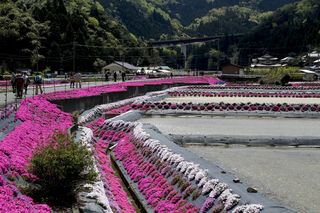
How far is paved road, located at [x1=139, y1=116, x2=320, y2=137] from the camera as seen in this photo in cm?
2270

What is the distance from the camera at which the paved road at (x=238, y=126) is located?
2270cm

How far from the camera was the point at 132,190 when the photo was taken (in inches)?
560

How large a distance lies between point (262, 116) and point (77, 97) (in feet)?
35.5

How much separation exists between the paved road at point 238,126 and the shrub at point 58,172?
1105 centimetres

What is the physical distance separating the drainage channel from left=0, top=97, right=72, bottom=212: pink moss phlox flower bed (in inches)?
96.2

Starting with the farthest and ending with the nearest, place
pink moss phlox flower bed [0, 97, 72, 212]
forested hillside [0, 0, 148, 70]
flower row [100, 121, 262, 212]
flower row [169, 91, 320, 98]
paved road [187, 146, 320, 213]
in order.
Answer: forested hillside [0, 0, 148, 70], flower row [169, 91, 320, 98], paved road [187, 146, 320, 213], flower row [100, 121, 262, 212], pink moss phlox flower bed [0, 97, 72, 212]

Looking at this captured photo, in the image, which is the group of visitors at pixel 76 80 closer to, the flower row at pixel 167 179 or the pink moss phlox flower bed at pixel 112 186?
the pink moss phlox flower bed at pixel 112 186

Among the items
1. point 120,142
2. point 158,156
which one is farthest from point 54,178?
point 120,142

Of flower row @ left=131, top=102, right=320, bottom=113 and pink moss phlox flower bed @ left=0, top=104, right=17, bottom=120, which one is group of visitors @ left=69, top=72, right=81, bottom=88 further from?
pink moss phlox flower bed @ left=0, top=104, right=17, bottom=120

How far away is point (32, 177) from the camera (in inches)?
445

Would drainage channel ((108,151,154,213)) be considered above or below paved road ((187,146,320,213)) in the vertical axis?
below

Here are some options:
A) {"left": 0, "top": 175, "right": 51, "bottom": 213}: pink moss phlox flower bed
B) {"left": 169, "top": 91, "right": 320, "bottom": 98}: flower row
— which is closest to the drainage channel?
{"left": 0, "top": 175, "right": 51, "bottom": 213}: pink moss phlox flower bed

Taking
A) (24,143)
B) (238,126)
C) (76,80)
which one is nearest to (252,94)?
(76,80)

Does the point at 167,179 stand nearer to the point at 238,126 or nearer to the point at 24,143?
the point at 24,143
